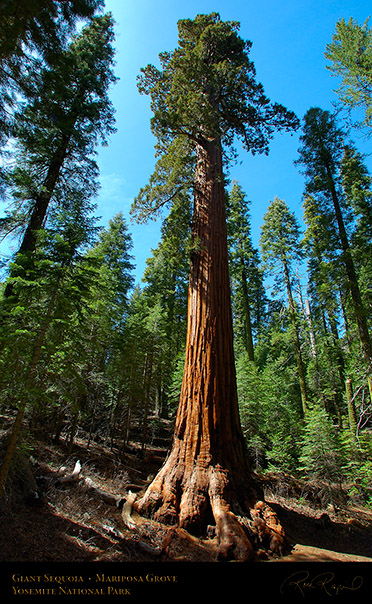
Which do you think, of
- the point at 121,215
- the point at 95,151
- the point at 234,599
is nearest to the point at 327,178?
the point at 95,151

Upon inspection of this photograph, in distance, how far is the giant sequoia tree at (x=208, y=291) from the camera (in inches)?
148

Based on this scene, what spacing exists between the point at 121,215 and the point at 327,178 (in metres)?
15.7

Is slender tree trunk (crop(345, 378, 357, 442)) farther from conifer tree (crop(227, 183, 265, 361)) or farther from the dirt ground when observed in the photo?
conifer tree (crop(227, 183, 265, 361))

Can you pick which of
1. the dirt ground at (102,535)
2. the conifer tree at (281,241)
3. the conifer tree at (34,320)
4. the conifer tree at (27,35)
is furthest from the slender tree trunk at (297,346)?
the conifer tree at (27,35)

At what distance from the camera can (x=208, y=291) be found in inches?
207

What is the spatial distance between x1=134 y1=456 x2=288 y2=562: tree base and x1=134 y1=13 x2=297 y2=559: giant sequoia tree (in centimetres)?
1

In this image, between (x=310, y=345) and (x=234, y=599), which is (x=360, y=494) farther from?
(x=310, y=345)

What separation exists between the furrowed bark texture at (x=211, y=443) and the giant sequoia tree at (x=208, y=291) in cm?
1

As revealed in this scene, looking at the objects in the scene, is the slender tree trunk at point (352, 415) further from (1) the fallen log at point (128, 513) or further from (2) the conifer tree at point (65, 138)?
(2) the conifer tree at point (65, 138)

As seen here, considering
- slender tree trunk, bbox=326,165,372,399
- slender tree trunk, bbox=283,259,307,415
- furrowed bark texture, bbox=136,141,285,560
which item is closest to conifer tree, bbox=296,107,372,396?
slender tree trunk, bbox=326,165,372,399

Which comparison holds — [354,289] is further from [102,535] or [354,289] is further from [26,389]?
[26,389]

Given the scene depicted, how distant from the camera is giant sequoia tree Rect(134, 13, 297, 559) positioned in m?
3.76

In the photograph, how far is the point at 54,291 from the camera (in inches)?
182

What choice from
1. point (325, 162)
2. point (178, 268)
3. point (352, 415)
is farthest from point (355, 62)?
point (352, 415)
